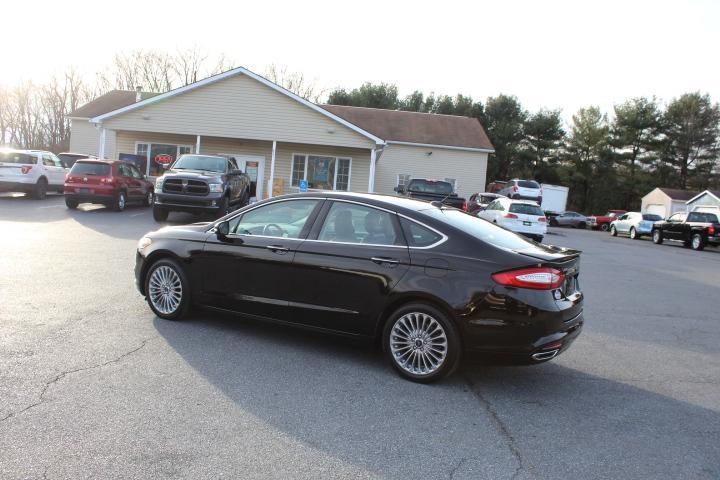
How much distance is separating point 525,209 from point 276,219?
15.8 m

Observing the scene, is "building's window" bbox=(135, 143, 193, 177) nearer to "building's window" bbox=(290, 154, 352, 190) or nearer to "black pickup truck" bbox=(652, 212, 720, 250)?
"building's window" bbox=(290, 154, 352, 190)

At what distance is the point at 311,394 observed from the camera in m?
4.39

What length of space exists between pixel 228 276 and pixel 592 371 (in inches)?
142

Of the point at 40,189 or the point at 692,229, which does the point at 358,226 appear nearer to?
the point at 40,189

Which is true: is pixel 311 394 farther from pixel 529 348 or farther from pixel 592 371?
pixel 592 371

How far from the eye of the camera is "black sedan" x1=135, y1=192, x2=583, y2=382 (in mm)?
4535

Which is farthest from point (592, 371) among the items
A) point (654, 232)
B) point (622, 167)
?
point (622, 167)

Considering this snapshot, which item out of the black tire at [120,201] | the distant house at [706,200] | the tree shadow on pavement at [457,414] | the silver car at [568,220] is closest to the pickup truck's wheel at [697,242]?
the distant house at [706,200]

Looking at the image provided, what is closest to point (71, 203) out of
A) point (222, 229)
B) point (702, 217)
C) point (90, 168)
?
point (90, 168)

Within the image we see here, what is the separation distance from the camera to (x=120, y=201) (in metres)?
18.3

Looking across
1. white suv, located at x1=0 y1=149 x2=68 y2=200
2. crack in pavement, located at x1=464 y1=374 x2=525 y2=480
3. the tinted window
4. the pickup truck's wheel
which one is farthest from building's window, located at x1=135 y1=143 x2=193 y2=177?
crack in pavement, located at x1=464 y1=374 x2=525 y2=480

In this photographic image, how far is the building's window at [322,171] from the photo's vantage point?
90.4ft

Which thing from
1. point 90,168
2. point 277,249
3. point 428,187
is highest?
point 428,187

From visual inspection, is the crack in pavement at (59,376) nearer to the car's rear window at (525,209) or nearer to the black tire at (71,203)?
the black tire at (71,203)
